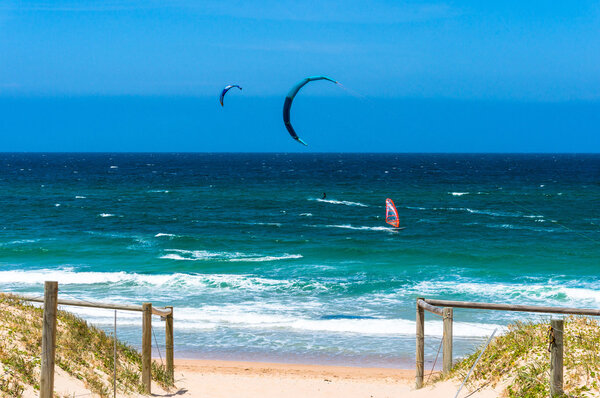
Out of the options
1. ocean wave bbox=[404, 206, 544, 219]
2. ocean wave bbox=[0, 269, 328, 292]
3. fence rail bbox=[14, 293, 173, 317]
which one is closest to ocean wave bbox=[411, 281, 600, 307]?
ocean wave bbox=[0, 269, 328, 292]

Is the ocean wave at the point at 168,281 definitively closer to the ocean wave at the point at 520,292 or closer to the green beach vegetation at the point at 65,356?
the ocean wave at the point at 520,292

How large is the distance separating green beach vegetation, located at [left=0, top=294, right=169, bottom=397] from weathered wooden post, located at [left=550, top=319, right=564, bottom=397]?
598cm

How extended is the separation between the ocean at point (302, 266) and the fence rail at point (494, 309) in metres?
5.85

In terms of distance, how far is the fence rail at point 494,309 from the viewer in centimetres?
722

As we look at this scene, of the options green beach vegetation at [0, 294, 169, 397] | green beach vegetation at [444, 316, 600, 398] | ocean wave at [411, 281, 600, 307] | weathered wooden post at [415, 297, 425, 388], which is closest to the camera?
green beach vegetation at [444, 316, 600, 398]

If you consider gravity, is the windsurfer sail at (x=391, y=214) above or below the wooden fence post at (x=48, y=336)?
above

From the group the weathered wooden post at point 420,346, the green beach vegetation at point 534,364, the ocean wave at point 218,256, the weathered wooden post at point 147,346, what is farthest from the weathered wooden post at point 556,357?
the ocean wave at point 218,256

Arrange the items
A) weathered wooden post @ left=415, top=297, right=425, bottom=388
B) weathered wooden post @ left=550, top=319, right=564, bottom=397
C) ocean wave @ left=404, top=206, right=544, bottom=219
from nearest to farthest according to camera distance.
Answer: weathered wooden post @ left=550, top=319, right=564, bottom=397 → weathered wooden post @ left=415, top=297, right=425, bottom=388 → ocean wave @ left=404, top=206, right=544, bottom=219

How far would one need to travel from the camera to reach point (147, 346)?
9844mm

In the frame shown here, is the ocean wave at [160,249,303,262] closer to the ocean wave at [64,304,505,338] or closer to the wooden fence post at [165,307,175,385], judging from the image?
the ocean wave at [64,304,505,338]

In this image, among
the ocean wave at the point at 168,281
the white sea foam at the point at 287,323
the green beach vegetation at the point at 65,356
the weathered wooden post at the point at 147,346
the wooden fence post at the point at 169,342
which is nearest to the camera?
the green beach vegetation at the point at 65,356

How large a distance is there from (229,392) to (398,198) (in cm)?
→ 5880

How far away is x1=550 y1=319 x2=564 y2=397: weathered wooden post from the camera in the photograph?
7125 mm

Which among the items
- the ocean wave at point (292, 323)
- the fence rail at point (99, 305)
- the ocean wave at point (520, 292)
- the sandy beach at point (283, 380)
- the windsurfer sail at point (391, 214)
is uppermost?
the windsurfer sail at point (391, 214)
